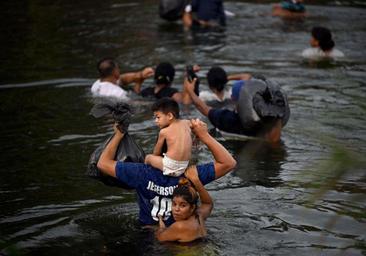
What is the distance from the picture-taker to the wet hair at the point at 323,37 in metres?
14.2

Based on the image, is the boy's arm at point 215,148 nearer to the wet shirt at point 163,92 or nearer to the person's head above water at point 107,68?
the wet shirt at point 163,92

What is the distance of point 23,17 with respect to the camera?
62.8 feet

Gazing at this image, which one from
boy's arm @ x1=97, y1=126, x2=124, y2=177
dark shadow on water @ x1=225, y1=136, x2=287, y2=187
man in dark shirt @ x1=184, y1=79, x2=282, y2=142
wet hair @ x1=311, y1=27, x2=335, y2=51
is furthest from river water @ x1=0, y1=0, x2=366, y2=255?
boy's arm @ x1=97, y1=126, x2=124, y2=177

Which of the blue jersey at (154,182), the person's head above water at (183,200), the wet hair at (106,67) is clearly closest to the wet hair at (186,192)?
the person's head above water at (183,200)

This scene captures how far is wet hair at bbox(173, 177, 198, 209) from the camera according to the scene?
6.36 metres

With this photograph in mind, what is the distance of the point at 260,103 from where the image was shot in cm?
946

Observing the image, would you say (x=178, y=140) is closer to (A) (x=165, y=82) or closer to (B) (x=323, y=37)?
(A) (x=165, y=82)

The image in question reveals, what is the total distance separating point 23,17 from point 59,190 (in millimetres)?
11490

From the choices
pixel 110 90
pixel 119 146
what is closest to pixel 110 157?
pixel 119 146

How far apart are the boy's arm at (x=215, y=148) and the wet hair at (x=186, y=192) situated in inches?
11.2

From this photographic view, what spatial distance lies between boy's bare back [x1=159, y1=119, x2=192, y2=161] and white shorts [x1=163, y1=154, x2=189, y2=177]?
3 cm

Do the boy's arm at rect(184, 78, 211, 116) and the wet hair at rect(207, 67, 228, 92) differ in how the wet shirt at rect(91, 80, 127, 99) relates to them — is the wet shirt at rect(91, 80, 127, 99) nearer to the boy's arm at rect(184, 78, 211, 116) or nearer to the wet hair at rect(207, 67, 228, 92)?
the wet hair at rect(207, 67, 228, 92)

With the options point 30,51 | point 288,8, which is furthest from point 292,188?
point 288,8

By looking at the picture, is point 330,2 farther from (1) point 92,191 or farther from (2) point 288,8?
(1) point 92,191
